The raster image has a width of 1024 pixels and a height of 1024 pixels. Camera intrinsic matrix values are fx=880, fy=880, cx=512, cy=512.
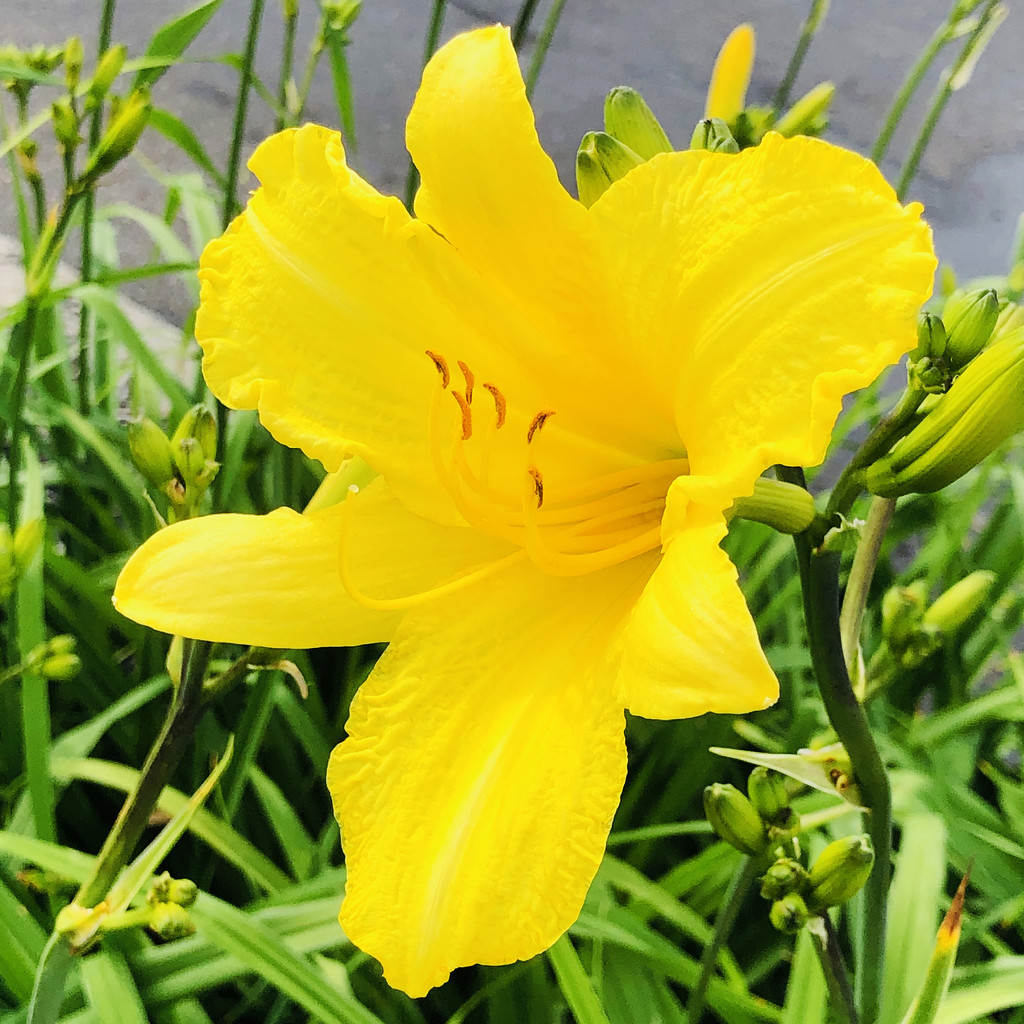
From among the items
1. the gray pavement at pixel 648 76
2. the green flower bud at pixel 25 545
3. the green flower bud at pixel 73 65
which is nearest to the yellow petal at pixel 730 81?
the green flower bud at pixel 73 65

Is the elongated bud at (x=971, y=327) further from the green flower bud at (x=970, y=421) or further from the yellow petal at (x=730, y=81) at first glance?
the yellow petal at (x=730, y=81)

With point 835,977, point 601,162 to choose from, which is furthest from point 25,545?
point 835,977

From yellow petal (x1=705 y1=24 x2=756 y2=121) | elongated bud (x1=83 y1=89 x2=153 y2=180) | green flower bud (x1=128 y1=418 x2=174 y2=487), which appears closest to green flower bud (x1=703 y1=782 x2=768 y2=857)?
green flower bud (x1=128 y1=418 x2=174 y2=487)

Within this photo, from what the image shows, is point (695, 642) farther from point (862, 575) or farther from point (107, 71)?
point (107, 71)

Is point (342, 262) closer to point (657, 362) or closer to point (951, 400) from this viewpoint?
point (657, 362)

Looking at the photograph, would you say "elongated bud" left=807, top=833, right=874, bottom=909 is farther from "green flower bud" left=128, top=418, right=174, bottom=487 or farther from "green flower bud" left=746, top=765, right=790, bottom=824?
"green flower bud" left=128, top=418, right=174, bottom=487

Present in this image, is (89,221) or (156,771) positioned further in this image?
(89,221)
